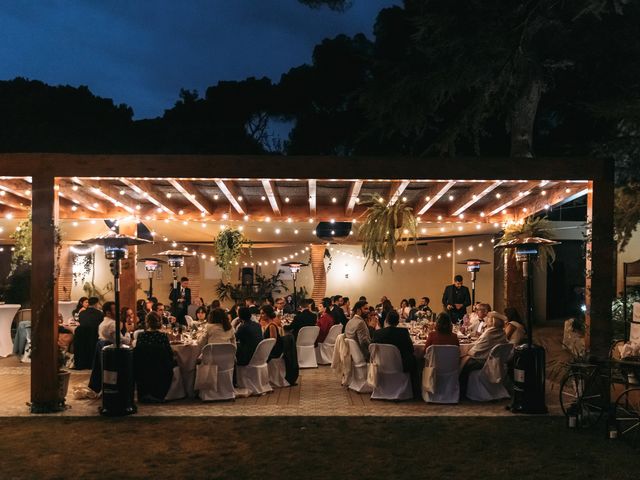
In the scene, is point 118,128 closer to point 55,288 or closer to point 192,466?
point 55,288

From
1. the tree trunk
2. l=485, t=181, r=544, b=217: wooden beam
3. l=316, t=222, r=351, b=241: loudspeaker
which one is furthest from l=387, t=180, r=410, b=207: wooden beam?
the tree trunk

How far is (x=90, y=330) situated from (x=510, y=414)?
21.3 feet

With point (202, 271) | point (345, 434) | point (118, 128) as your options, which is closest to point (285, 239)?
point (202, 271)

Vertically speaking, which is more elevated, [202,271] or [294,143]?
[294,143]

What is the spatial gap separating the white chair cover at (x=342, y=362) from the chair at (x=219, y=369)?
168 cm

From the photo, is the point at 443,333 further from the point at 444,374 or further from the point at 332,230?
the point at 332,230

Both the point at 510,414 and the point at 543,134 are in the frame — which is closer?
the point at 510,414

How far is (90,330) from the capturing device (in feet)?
35.4

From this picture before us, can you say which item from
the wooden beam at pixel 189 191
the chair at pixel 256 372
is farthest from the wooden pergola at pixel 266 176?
the chair at pixel 256 372

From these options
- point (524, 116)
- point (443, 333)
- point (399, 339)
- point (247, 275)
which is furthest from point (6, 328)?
point (524, 116)

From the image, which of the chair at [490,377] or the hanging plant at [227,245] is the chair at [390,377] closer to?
the chair at [490,377]

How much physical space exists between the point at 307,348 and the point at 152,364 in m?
3.68

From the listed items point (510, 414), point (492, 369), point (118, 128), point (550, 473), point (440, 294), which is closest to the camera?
point (550, 473)

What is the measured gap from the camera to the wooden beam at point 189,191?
931 centimetres
